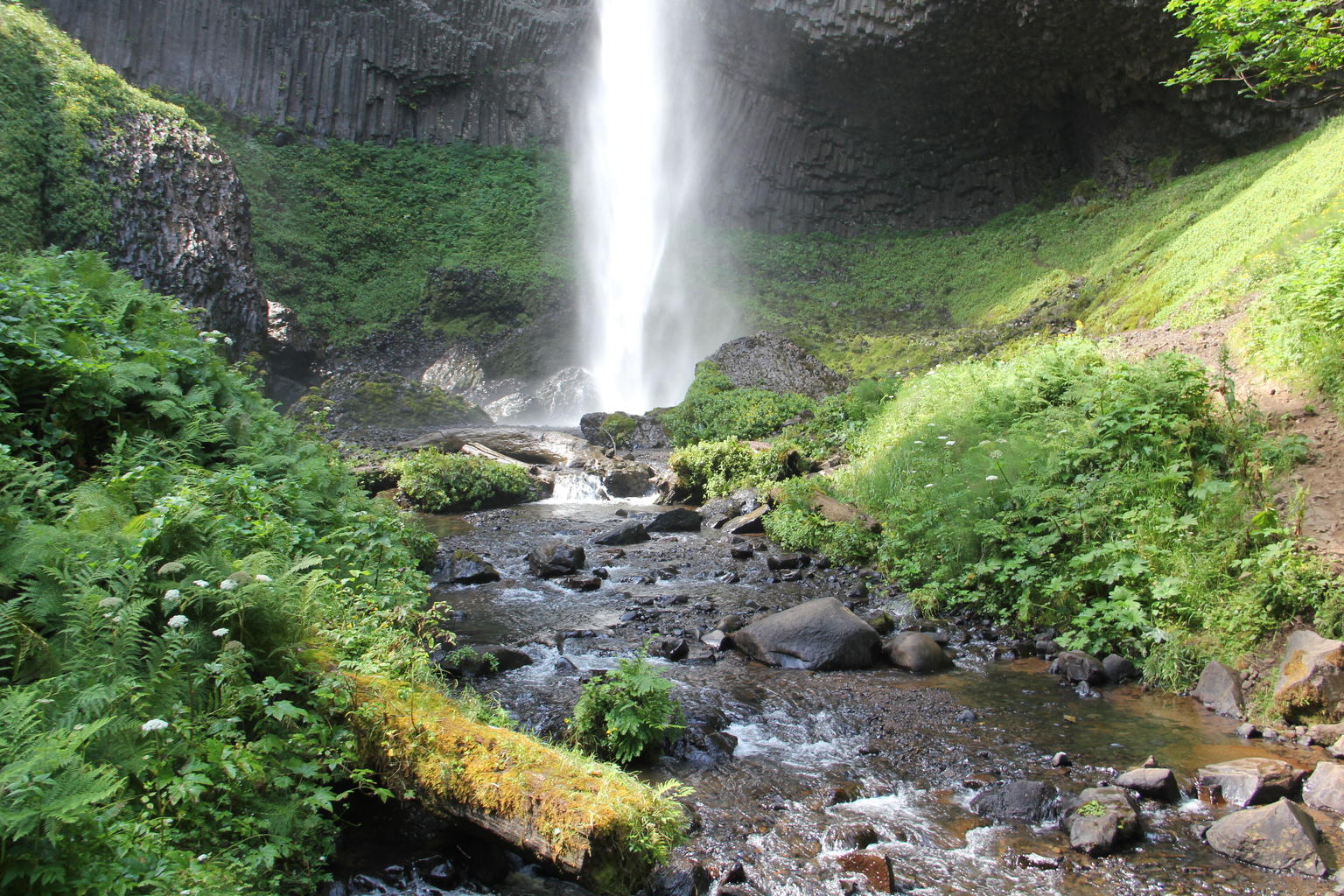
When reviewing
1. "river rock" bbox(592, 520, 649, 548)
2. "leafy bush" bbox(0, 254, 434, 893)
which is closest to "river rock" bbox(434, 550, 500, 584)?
"river rock" bbox(592, 520, 649, 548)

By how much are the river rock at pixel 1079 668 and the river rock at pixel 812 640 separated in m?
1.39

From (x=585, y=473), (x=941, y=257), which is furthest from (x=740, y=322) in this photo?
(x=585, y=473)

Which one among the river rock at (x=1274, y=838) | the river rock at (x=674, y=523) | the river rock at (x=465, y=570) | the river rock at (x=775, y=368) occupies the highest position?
the river rock at (x=775, y=368)

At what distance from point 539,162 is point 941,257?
18.7 meters

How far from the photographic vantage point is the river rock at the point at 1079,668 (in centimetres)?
595

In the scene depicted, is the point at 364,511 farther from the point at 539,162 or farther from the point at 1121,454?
the point at 539,162

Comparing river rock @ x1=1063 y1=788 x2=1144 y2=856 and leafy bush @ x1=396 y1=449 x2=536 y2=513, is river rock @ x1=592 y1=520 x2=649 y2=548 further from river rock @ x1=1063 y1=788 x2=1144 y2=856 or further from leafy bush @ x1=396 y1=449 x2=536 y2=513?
river rock @ x1=1063 y1=788 x2=1144 y2=856

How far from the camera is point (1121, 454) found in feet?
23.8

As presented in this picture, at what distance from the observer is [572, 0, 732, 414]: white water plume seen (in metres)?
30.8

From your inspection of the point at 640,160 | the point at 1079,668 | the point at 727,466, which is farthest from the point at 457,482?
the point at 640,160

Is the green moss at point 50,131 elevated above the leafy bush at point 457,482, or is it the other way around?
the green moss at point 50,131

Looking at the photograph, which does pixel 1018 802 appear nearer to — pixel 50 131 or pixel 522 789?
pixel 522 789

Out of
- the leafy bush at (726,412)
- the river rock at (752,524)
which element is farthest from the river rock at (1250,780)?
the leafy bush at (726,412)

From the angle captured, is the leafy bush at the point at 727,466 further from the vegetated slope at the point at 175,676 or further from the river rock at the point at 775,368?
the vegetated slope at the point at 175,676
